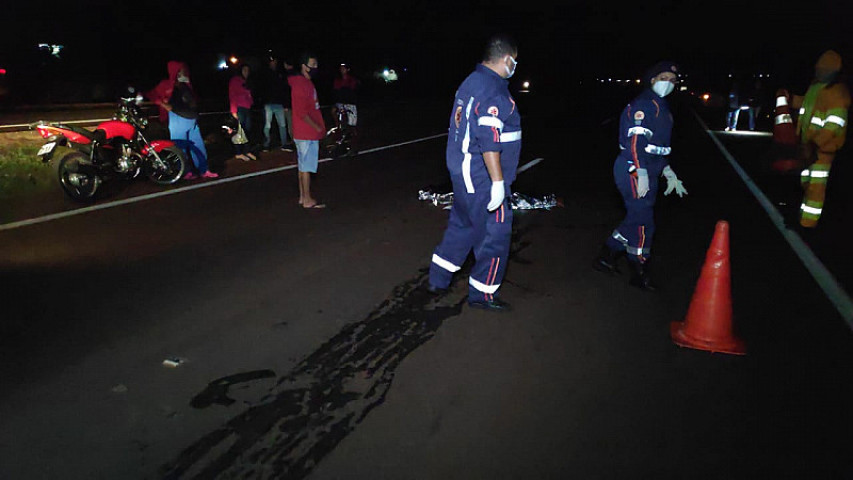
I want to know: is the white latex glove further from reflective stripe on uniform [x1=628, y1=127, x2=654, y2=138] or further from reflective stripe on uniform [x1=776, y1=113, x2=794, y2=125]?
reflective stripe on uniform [x1=776, y1=113, x2=794, y2=125]

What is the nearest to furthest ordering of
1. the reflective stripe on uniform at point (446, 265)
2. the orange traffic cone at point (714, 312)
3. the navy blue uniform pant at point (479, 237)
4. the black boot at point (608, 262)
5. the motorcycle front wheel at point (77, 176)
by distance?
the orange traffic cone at point (714, 312), the navy blue uniform pant at point (479, 237), the reflective stripe on uniform at point (446, 265), the black boot at point (608, 262), the motorcycle front wheel at point (77, 176)

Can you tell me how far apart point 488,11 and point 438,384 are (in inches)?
1988

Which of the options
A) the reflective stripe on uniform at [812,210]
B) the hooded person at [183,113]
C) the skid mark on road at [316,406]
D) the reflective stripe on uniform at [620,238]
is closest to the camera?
the skid mark on road at [316,406]

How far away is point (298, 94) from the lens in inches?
307

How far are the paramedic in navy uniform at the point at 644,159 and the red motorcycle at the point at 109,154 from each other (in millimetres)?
7081

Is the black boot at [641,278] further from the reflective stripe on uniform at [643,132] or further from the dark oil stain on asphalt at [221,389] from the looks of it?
the dark oil stain on asphalt at [221,389]

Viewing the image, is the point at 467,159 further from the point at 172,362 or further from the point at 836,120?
the point at 836,120

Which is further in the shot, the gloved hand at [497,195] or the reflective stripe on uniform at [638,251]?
the reflective stripe on uniform at [638,251]

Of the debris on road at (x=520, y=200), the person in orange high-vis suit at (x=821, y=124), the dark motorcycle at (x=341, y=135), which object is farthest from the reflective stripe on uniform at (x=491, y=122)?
the dark motorcycle at (x=341, y=135)

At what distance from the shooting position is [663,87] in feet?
16.9

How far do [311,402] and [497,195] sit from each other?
1988 millimetres

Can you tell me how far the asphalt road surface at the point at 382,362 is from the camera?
307 cm

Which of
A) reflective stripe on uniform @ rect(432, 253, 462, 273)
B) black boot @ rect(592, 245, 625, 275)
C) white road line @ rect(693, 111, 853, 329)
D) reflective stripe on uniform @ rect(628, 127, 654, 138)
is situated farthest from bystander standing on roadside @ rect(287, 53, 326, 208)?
white road line @ rect(693, 111, 853, 329)

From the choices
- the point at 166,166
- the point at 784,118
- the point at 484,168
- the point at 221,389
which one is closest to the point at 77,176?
the point at 166,166
